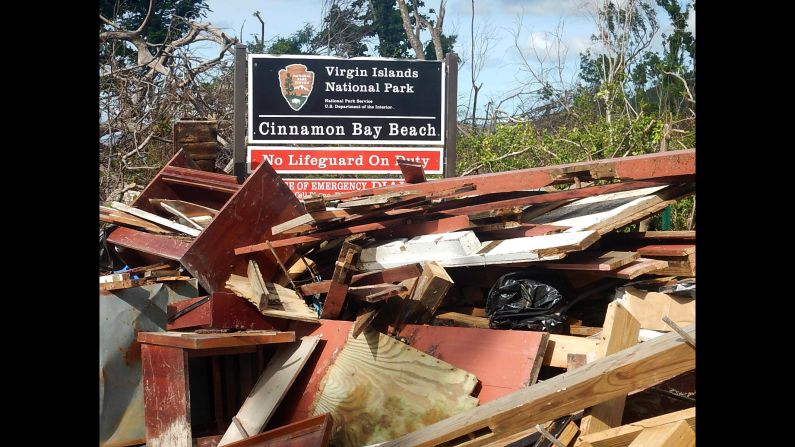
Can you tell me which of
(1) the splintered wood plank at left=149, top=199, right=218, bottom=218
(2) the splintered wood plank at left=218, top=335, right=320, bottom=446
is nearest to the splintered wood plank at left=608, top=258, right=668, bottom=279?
(2) the splintered wood plank at left=218, top=335, right=320, bottom=446

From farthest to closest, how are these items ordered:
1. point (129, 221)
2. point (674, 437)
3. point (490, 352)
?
point (129, 221) → point (490, 352) → point (674, 437)

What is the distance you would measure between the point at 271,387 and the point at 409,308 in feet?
3.31

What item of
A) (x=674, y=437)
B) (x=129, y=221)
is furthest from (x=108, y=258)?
(x=674, y=437)

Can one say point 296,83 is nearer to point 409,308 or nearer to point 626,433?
point 409,308

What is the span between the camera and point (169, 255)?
659 cm

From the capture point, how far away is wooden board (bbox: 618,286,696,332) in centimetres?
500

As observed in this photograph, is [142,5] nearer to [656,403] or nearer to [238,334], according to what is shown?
[238,334]

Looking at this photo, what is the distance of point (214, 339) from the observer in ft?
17.6

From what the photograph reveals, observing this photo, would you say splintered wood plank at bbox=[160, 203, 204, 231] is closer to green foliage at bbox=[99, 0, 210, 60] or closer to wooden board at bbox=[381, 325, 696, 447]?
wooden board at bbox=[381, 325, 696, 447]

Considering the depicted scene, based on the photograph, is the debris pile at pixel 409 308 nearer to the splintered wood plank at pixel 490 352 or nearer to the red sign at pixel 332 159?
the splintered wood plank at pixel 490 352

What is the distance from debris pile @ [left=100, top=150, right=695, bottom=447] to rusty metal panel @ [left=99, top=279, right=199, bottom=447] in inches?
0.7
